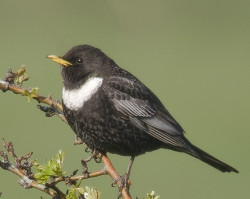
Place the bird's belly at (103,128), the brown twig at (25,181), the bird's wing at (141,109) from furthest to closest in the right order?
the bird's wing at (141,109) < the bird's belly at (103,128) < the brown twig at (25,181)

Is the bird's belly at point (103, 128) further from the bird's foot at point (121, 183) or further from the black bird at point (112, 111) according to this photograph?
the bird's foot at point (121, 183)

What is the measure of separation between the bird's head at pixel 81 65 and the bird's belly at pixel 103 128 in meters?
0.23

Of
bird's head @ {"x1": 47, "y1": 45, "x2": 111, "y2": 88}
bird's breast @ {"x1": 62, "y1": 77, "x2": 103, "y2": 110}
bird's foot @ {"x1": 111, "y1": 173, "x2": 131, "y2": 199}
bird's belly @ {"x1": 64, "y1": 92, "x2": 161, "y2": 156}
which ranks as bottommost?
bird's foot @ {"x1": 111, "y1": 173, "x2": 131, "y2": 199}

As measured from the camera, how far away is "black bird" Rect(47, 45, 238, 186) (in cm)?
464

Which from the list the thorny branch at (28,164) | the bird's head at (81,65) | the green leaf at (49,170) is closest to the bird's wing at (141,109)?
the bird's head at (81,65)

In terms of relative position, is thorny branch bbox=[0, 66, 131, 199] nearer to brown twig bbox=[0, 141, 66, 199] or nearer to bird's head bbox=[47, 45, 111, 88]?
brown twig bbox=[0, 141, 66, 199]

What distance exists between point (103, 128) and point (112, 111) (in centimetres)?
15

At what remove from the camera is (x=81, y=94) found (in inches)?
185

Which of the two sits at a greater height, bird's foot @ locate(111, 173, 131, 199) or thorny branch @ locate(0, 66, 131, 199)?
thorny branch @ locate(0, 66, 131, 199)

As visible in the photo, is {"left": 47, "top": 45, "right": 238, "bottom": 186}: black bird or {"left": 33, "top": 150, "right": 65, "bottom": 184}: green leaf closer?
{"left": 33, "top": 150, "right": 65, "bottom": 184}: green leaf

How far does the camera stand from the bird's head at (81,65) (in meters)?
4.87

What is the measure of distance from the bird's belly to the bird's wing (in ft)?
0.24

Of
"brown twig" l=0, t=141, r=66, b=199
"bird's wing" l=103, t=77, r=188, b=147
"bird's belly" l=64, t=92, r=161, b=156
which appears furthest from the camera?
"bird's wing" l=103, t=77, r=188, b=147

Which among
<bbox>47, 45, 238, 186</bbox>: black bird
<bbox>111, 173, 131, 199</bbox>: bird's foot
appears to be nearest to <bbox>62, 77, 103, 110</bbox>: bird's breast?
<bbox>47, 45, 238, 186</bbox>: black bird
